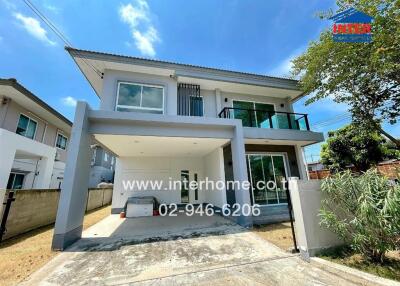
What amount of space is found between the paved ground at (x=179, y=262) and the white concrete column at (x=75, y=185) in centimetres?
44

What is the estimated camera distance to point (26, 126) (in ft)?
37.4

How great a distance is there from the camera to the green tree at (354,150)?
1066cm

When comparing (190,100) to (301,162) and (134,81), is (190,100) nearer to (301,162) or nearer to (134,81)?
(134,81)

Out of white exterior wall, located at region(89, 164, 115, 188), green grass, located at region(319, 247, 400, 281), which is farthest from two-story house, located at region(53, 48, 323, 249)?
white exterior wall, located at region(89, 164, 115, 188)

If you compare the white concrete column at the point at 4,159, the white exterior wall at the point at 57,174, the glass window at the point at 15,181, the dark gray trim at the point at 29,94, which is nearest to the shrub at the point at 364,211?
the white concrete column at the point at 4,159

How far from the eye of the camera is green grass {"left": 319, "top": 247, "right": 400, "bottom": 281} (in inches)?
119

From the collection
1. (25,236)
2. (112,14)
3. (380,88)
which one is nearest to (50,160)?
(25,236)

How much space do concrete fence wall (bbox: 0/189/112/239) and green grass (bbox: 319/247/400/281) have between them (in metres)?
8.92

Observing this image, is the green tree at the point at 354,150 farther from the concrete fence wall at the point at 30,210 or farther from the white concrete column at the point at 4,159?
the white concrete column at the point at 4,159

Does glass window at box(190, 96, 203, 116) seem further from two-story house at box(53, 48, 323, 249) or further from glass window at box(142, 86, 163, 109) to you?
glass window at box(142, 86, 163, 109)

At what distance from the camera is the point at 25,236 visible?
19.3 ft

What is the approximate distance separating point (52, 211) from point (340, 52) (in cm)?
1307

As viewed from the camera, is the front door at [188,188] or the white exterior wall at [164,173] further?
the front door at [188,188]

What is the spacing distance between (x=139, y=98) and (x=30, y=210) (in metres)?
5.93
